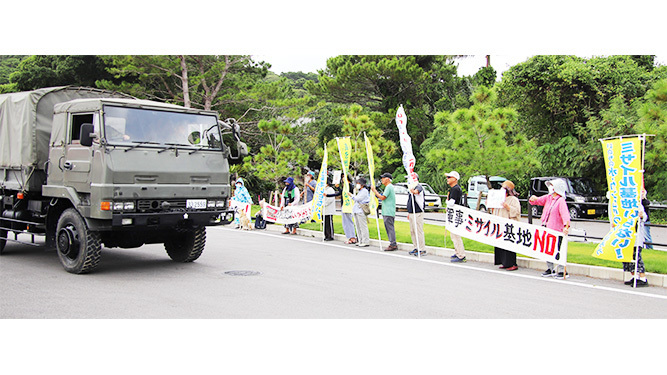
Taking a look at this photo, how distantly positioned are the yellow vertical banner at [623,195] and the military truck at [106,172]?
694 centimetres

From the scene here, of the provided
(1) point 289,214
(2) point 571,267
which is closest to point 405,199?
(1) point 289,214

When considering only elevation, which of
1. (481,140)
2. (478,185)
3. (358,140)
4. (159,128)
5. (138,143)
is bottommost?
(478,185)

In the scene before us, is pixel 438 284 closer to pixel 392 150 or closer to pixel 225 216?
pixel 225 216

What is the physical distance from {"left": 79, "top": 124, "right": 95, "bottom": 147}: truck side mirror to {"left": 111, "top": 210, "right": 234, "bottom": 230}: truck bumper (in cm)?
133

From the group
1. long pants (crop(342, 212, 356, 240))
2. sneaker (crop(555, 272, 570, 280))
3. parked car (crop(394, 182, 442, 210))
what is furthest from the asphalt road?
parked car (crop(394, 182, 442, 210))

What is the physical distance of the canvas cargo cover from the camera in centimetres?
994

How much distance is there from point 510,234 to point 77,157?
8296 millimetres

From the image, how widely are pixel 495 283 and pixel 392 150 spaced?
19841mm

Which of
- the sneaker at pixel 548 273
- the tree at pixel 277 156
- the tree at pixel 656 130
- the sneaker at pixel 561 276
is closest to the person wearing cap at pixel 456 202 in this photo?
the sneaker at pixel 548 273

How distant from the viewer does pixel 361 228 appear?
14156 mm

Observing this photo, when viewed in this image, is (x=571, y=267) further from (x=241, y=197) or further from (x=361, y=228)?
(x=241, y=197)

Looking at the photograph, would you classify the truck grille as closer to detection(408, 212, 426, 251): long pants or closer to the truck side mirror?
the truck side mirror

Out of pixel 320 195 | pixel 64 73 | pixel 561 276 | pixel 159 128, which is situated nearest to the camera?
pixel 159 128

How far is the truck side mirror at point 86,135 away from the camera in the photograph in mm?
8742
